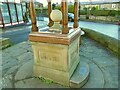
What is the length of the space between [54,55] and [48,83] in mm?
690

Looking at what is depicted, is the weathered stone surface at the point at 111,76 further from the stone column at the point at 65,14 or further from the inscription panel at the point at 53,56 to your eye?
the stone column at the point at 65,14

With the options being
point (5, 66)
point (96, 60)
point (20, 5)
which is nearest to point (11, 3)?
point (20, 5)

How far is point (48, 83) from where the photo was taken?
286 cm

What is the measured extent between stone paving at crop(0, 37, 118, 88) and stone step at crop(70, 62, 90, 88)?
137 mm

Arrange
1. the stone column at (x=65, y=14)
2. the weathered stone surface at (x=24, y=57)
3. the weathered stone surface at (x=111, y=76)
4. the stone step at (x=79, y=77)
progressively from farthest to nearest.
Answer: the weathered stone surface at (x=24, y=57), the weathered stone surface at (x=111, y=76), the stone step at (x=79, y=77), the stone column at (x=65, y=14)

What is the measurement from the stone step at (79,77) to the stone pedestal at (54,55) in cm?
10

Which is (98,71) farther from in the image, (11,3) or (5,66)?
(11,3)

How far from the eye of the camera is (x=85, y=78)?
9.23 ft

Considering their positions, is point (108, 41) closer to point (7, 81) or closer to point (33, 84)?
point (33, 84)

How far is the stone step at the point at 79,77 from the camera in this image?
2.67m

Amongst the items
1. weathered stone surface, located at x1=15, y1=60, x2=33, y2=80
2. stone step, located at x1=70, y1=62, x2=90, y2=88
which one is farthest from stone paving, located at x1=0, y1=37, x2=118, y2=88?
stone step, located at x1=70, y1=62, x2=90, y2=88

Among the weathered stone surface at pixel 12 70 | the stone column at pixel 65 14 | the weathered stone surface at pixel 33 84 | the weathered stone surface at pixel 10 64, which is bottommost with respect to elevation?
the weathered stone surface at pixel 33 84

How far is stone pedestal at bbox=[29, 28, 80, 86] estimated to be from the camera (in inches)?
99.0

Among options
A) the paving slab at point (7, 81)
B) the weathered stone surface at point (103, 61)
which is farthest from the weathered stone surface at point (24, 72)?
the weathered stone surface at point (103, 61)
